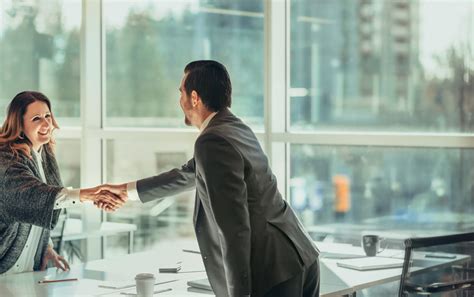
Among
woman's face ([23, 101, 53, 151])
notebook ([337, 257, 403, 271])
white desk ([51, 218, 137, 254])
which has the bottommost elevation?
white desk ([51, 218, 137, 254])

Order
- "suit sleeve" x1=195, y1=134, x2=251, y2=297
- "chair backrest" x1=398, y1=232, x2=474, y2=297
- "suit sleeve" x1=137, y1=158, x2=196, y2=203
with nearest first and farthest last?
"suit sleeve" x1=195, y1=134, x2=251, y2=297
"chair backrest" x1=398, y1=232, x2=474, y2=297
"suit sleeve" x1=137, y1=158, x2=196, y2=203

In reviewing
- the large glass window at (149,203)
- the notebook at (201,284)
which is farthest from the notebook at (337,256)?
the large glass window at (149,203)

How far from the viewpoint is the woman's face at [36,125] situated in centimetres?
363

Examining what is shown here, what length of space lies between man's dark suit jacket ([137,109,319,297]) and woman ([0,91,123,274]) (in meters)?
0.97

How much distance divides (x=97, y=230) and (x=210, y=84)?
108 inches

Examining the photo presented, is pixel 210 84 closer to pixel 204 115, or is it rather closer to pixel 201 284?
pixel 204 115

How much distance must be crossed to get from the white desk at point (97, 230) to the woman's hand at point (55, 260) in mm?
1510

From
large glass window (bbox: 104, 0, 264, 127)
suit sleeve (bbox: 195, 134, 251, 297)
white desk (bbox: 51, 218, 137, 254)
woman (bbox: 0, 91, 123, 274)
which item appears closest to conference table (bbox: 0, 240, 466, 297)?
woman (bbox: 0, 91, 123, 274)

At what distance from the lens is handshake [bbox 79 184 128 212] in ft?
12.6

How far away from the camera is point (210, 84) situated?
9.12 ft

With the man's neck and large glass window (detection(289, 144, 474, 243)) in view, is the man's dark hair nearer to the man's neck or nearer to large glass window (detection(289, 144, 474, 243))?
the man's neck

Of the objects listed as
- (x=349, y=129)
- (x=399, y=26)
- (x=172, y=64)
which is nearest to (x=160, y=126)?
(x=172, y=64)

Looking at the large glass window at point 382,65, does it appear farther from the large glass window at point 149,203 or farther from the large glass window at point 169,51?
the large glass window at point 149,203

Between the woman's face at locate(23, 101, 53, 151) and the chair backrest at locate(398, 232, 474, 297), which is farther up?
the woman's face at locate(23, 101, 53, 151)
